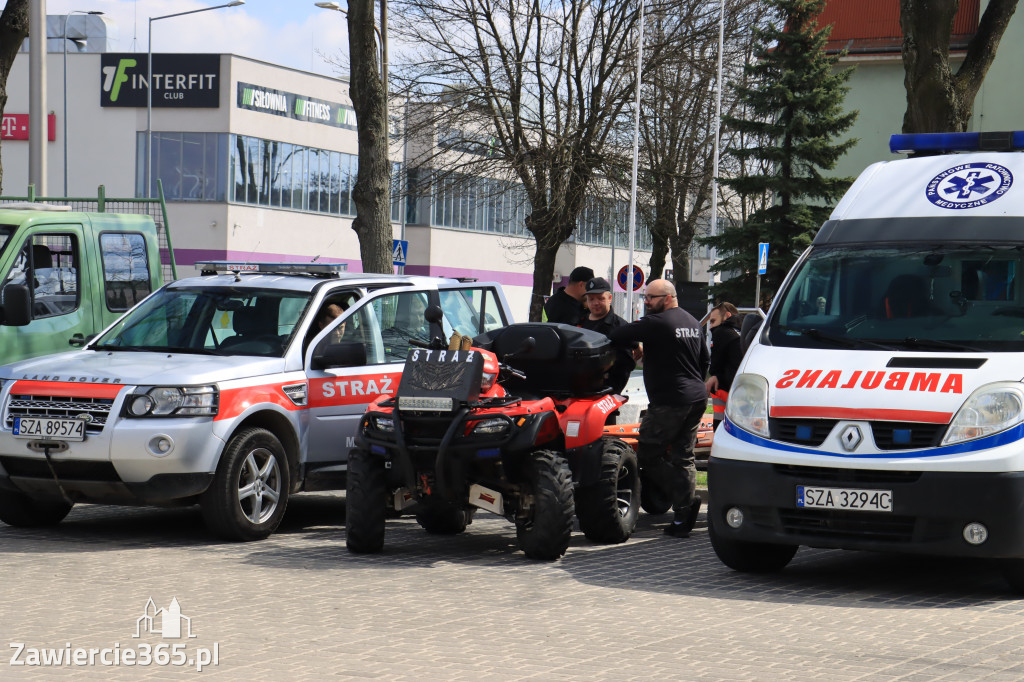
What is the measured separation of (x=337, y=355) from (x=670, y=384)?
2388 millimetres

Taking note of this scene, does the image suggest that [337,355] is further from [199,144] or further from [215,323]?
[199,144]

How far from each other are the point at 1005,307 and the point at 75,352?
642 cm

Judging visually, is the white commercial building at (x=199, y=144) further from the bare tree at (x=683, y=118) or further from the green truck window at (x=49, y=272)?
the green truck window at (x=49, y=272)

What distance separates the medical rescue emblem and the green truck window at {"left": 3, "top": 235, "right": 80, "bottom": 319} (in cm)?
710

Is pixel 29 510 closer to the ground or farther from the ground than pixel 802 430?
closer to the ground

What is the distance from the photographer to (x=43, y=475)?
9.33m

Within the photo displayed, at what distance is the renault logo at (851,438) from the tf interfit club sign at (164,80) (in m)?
50.4

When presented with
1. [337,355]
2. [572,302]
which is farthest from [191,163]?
[337,355]

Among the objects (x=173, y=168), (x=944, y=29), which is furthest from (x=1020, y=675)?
(x=173, y=168)

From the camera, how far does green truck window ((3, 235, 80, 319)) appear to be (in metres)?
11.6

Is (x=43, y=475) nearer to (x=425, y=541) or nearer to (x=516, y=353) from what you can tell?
(x=425, y=541)

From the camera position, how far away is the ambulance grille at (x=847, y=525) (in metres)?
7.80

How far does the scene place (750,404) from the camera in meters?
8.34

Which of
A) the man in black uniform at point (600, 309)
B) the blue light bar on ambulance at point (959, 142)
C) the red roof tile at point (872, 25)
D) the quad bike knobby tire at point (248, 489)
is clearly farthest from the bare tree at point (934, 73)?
the red roof tile at point (872, 25)
